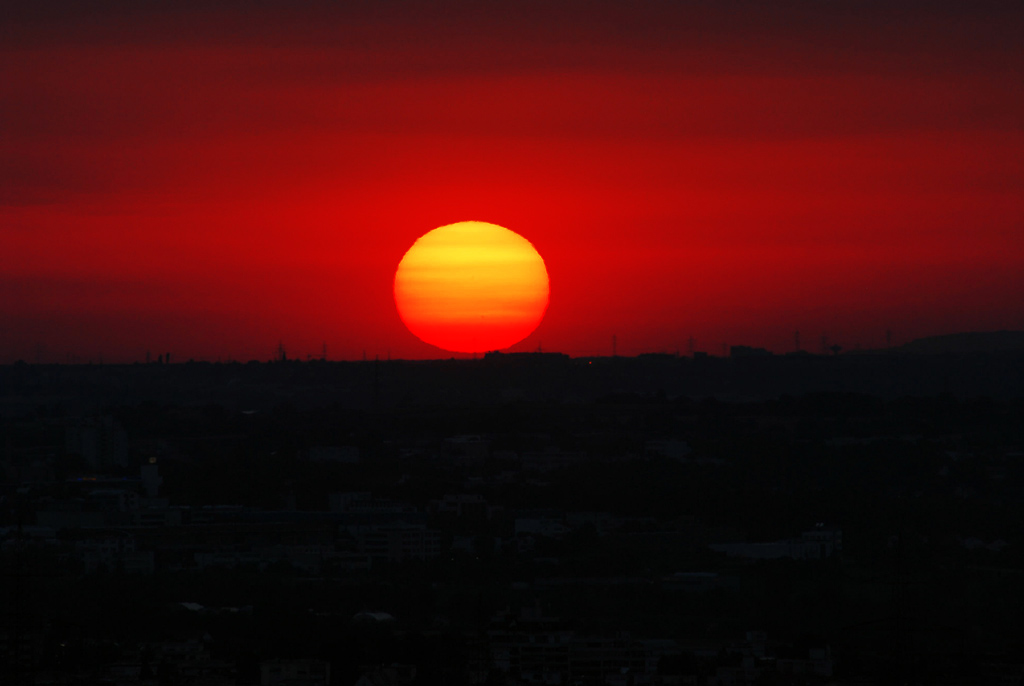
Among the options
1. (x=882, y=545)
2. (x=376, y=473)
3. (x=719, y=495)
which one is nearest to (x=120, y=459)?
(x=376, y=473)

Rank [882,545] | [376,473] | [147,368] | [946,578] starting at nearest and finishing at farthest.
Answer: [946,578] → [882,545] → [376,473] → [147,368]

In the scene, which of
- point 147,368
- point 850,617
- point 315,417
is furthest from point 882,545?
point 147,368

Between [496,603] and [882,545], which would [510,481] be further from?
[496,603]

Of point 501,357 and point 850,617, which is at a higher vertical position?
point 501,357

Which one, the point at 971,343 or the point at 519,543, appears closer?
the point at 519,543

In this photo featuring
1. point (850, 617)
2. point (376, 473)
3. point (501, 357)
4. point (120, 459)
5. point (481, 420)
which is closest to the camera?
point (850, 617)

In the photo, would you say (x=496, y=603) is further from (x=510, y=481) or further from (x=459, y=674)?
(x=510, y=481)

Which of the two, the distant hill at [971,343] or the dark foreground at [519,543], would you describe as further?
the distant hill at [971,343]

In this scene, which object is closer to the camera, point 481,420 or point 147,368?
point 481,420

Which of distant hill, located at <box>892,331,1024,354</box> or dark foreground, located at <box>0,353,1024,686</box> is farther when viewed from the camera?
distant hill, located at <box>892,331,1024,354</box>
